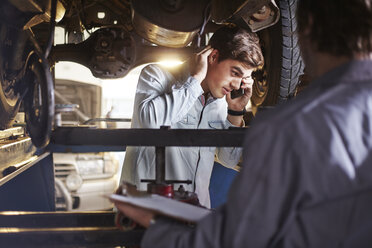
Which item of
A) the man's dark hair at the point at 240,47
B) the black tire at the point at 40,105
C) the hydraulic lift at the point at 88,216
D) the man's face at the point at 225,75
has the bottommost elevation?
the hydraulic lift at the point at 88,216

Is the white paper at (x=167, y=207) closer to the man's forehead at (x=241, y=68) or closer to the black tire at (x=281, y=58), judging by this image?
the man's forehead at (x=241, y=68)

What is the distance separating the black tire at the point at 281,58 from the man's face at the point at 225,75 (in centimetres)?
35

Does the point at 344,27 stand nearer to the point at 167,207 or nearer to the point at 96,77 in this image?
the point at 167,207

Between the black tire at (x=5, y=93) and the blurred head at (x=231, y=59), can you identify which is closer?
the black tire at (x=5, y=93)

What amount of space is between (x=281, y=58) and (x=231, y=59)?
1.47 ft

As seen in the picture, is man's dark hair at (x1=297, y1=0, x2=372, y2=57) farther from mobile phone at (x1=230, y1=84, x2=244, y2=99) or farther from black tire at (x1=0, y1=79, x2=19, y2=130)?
black tire at (x1=0, y1=79, x2=19, y2=130)

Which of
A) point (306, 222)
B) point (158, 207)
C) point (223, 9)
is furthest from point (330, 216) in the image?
point (223, 9)

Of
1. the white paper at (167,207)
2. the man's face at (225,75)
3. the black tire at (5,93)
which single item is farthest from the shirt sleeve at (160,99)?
the white paper at (167,207)

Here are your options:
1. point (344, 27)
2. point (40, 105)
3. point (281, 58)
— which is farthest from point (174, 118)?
point (344, 27)

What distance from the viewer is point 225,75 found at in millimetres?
1934

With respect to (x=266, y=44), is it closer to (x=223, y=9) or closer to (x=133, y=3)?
(x=223, y=9)

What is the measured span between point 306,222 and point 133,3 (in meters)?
1.42

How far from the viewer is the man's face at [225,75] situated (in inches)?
75.4

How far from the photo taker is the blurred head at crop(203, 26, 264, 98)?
1875 millimetres
